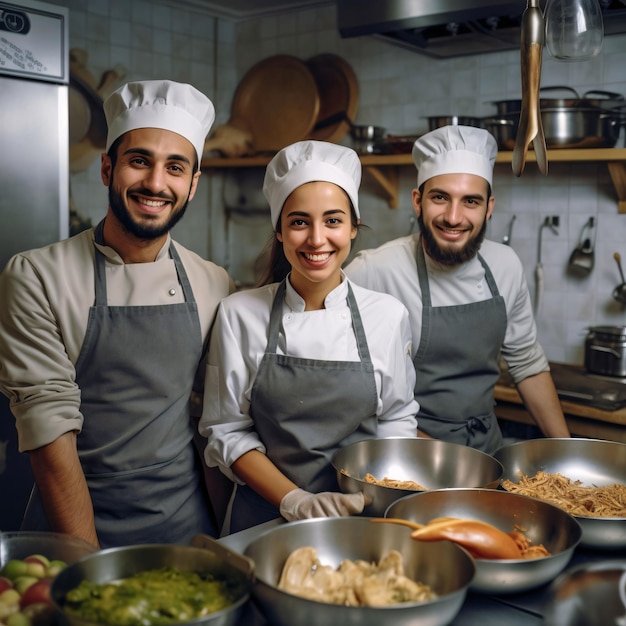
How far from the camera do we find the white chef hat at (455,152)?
8.08 feet

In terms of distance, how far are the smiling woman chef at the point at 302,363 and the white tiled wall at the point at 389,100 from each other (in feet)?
5.26

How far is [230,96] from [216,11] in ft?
1.71

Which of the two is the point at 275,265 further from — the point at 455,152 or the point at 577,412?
the point at 577,412

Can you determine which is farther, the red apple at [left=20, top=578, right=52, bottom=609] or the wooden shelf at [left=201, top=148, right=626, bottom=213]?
the wooden shelf at [left=201, top=148, right=626, bottom=213]

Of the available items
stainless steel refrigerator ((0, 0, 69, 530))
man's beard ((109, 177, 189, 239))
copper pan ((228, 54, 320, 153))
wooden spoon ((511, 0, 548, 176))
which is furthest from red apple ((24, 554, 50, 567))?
copper pan ((228, 54, 320, 153))

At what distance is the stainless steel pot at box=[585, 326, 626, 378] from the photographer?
3.34 meters

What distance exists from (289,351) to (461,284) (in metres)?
0.87

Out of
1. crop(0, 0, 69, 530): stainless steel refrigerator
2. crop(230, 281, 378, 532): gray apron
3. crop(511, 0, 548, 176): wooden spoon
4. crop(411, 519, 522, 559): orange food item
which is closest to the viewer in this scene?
crop(411, 519, 522, 559): orange food item

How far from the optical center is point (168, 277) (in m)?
2.03

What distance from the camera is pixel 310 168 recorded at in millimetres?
1938

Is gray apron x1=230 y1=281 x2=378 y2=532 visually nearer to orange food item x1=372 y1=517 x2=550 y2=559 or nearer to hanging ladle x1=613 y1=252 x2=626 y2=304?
orange food item x1=372 y1=517 x2=550 y2=559

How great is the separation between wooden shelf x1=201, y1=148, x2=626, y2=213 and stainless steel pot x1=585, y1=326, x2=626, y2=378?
22.6 inches

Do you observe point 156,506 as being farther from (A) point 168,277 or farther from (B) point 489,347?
(B) point 489,347

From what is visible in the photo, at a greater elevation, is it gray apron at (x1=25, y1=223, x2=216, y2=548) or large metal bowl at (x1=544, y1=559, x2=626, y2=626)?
gray apron at (x1=25, y1=223, x2=216, y2=548)
